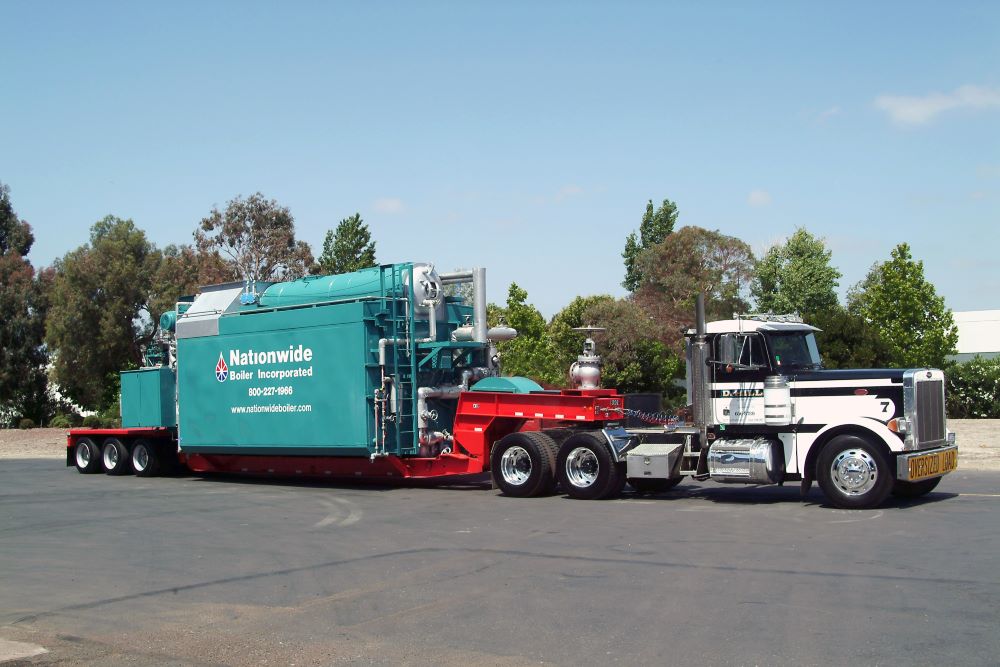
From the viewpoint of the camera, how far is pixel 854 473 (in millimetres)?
14148

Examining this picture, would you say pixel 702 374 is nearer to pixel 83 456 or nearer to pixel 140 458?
pixel 140 458

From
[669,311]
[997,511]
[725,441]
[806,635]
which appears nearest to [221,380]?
[725,441]

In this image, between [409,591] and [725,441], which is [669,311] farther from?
[409,591]

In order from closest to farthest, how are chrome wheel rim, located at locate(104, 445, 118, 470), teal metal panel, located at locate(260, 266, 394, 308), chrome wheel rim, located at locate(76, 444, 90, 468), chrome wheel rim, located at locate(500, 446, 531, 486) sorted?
chrome wheel rim, located at locate(500, 446, 531, 486), teal metal panel, located at locate(260, 266, 394, 308), chrome wheel rim, located at locate(104, 445, 118, 470), chrome wheel rim, located at locate(76, 444, 90, 468)

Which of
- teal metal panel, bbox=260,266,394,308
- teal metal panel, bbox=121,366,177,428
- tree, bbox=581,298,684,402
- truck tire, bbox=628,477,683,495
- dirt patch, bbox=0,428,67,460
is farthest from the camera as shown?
tree, bbox=581,298,684,402

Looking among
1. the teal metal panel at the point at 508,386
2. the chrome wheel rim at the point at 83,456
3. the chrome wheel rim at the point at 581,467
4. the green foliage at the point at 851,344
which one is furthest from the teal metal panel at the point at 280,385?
the green foliage at the point at 851,344

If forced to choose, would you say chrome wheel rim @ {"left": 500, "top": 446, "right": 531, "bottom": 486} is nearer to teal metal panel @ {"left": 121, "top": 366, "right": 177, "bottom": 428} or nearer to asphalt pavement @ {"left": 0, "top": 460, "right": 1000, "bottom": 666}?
asphalt pavement @ {"left": 0, "top": 460, "right": 1000, "bottom": 666}

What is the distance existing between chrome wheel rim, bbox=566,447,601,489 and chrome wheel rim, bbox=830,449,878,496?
3774 mm

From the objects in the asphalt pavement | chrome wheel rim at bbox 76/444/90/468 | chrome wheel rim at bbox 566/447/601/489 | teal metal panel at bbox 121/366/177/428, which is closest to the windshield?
the asphalt pavement

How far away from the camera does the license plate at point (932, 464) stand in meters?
13.8

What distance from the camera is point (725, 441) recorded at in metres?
15.5

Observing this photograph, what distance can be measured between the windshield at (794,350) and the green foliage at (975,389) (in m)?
21.7

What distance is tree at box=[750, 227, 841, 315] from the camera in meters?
59.8

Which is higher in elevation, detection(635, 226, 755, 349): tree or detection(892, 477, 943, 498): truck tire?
detection(635, 226, 755, 349): tree
